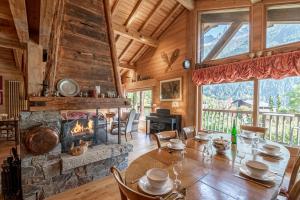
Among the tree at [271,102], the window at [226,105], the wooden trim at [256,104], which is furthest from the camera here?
the window at [226,105]

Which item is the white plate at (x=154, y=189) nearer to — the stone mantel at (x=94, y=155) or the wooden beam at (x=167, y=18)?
the stone mantel at (x=94, y=155)

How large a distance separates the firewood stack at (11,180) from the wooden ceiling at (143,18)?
14.6 ft

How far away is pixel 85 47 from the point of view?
288 centimetres

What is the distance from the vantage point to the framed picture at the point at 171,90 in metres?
5.42

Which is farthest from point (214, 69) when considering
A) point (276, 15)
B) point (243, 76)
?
point (276, 15)

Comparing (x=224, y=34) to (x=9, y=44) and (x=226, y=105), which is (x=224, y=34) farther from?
(x=9, y=44)

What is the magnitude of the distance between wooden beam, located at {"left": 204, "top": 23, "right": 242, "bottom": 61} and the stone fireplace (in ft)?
12.0

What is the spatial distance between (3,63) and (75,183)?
6.79m

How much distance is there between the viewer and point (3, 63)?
6.51 meters

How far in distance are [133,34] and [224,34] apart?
2981mm

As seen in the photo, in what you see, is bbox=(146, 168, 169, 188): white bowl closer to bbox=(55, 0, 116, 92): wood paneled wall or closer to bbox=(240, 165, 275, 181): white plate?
bbox=(240, 165, 275, 181): white plate

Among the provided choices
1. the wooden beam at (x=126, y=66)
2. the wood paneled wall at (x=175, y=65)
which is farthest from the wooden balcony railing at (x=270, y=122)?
the wooden beam at (x=126, y=66)

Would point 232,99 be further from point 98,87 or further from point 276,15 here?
point 98,87

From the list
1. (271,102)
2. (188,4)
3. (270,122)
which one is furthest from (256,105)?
(188,4)
